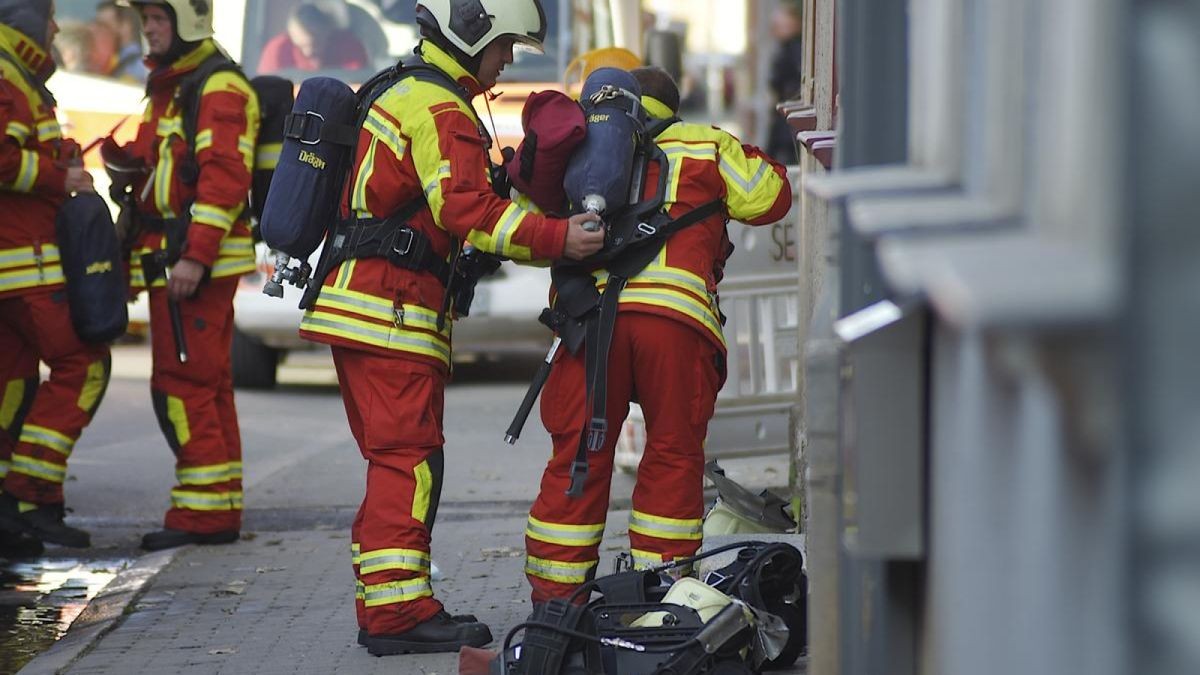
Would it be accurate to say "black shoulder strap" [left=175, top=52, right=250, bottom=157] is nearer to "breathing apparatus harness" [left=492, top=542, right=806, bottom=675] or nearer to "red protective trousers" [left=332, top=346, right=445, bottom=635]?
"red protective trousers" [left=332, top=346, right=445, bottom=635]

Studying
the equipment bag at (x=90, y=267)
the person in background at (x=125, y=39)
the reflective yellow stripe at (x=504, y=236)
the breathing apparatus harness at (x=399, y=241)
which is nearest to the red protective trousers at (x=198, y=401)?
the equipment bag at (x=90, y=267)

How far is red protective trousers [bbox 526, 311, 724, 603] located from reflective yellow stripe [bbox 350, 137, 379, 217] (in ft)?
2.22

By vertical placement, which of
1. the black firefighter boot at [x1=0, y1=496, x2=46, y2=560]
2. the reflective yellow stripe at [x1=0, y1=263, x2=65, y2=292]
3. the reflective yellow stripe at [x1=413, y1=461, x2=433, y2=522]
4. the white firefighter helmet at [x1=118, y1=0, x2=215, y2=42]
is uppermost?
the white firefighter helmet at [x1=118, y1=0, x2=215, y2=42]

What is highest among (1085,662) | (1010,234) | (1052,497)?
(1010,234)

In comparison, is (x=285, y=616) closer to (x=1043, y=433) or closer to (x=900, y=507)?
(x=900, y=507)

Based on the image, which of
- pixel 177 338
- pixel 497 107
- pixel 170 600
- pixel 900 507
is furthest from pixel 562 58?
pixel 900 507

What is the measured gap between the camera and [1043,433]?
4.80ft

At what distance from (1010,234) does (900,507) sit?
819mm

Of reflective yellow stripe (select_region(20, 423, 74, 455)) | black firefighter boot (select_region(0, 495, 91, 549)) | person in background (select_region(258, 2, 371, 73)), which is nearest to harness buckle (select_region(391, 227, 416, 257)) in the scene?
reflective yellow stripe (select_region(20, 423, 74, 455))

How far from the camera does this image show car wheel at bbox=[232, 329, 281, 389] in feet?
35.4

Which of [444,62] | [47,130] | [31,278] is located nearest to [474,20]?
[444,62]

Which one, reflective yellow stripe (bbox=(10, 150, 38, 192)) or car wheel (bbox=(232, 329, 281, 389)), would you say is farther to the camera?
car wheel (bbox=(232, 329, 281, 389))

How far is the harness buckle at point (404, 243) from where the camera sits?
4727 millimetres

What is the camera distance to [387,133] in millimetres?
4688
